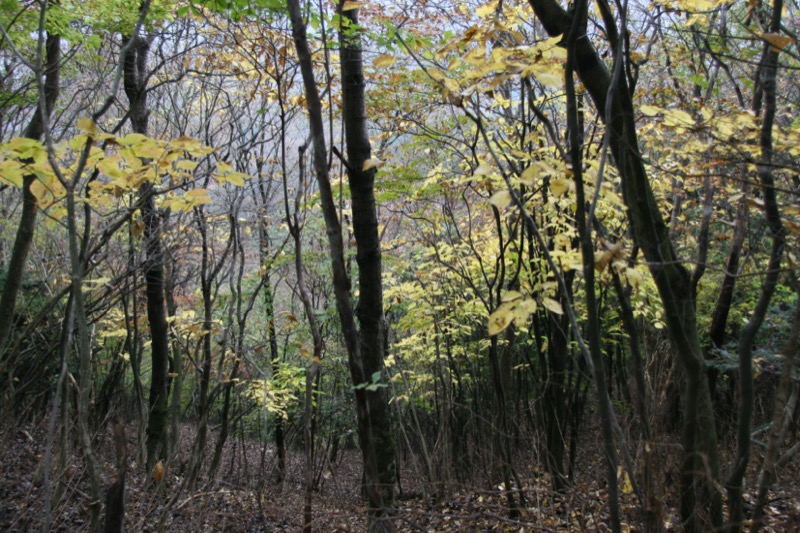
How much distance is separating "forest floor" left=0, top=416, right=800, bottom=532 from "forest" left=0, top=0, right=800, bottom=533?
2.1 inches

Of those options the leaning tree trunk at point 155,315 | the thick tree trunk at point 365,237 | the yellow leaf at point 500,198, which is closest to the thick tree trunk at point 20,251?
the leaning tree trunk at point 155,315

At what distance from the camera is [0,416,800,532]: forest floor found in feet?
10.1

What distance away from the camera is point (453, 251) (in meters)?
6.77

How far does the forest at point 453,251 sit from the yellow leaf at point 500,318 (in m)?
0.02

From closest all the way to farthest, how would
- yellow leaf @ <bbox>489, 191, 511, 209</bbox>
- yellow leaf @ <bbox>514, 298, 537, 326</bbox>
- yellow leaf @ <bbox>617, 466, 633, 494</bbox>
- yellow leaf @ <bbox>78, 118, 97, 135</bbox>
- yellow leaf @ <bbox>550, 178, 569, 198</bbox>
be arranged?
yellow leaf @ <bbox>514, 298, 537, 326</bbox>, yellow leaf @ <bbox>489, 191, 511, 209</bbox>, yellow leaf @ <bbox>550, 178, 569, 198</bbox>, yellow leaf @ <bbox>78, 118, 97, 135</bbox>, yellow leaf @ <bbox>617, 466, 633, 494</bbox>

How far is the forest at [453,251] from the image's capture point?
2.23 meters

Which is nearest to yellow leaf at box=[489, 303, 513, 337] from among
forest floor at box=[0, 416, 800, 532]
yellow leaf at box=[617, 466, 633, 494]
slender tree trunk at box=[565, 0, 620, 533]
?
slender tree trunk at box=[565, 0, 620, 533]

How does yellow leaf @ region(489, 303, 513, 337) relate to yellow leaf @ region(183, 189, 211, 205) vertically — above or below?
below

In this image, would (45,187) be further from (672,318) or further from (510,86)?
(510,86)

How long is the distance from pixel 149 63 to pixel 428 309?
533 centimetres

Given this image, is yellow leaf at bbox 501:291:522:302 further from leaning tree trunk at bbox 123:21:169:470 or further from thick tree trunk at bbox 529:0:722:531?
leaning tree trunk at bbox 123:21:169:470

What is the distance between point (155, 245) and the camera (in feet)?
20.2

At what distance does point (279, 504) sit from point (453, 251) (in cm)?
416

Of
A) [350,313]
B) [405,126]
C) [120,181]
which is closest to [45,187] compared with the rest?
[120,181]
